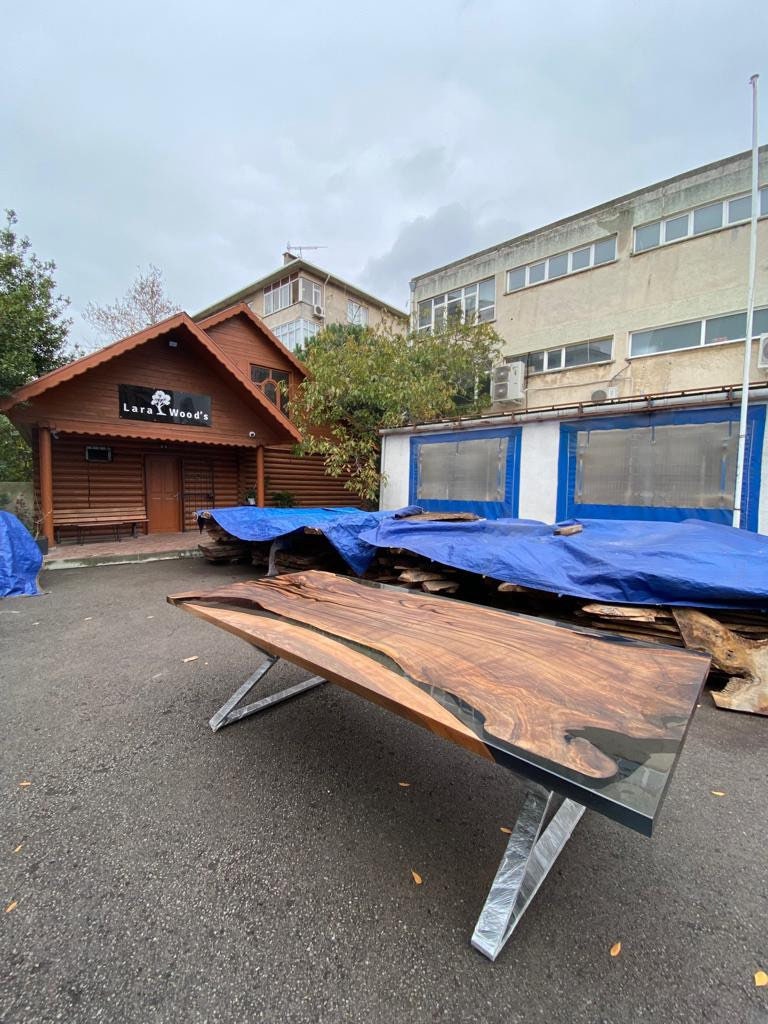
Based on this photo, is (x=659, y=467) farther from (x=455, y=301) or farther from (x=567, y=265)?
(x=455, y=301)

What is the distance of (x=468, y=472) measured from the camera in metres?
8.60

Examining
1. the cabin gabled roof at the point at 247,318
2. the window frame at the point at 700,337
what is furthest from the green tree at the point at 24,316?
the window frame at the point at 700,337

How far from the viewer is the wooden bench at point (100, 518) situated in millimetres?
9823

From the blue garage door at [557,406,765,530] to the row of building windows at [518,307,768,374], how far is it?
7.36 metres

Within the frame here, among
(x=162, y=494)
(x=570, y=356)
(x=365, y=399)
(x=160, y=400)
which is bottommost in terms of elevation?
(x=162, y=494)

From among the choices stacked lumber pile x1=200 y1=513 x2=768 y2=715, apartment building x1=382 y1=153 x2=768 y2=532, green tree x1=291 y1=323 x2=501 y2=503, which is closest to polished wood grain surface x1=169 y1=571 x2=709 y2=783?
stacked lumber pile x1=200 y1=513 x2=768 y2=715

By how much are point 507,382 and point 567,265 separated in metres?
4.74

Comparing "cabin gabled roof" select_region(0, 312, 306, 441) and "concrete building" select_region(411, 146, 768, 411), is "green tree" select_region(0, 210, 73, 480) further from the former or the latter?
"concrete building" select_region(411, 146, 768, 411)

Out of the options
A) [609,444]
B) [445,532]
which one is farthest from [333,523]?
[609,444]

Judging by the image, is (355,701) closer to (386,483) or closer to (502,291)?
(386,483)

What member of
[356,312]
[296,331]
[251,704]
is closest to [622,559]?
[251,704]

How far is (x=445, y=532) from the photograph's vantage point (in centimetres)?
485

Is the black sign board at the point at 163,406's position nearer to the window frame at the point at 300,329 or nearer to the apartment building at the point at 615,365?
the apartment building at the point at 615,365

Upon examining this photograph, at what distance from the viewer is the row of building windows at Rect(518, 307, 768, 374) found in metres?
11.2
